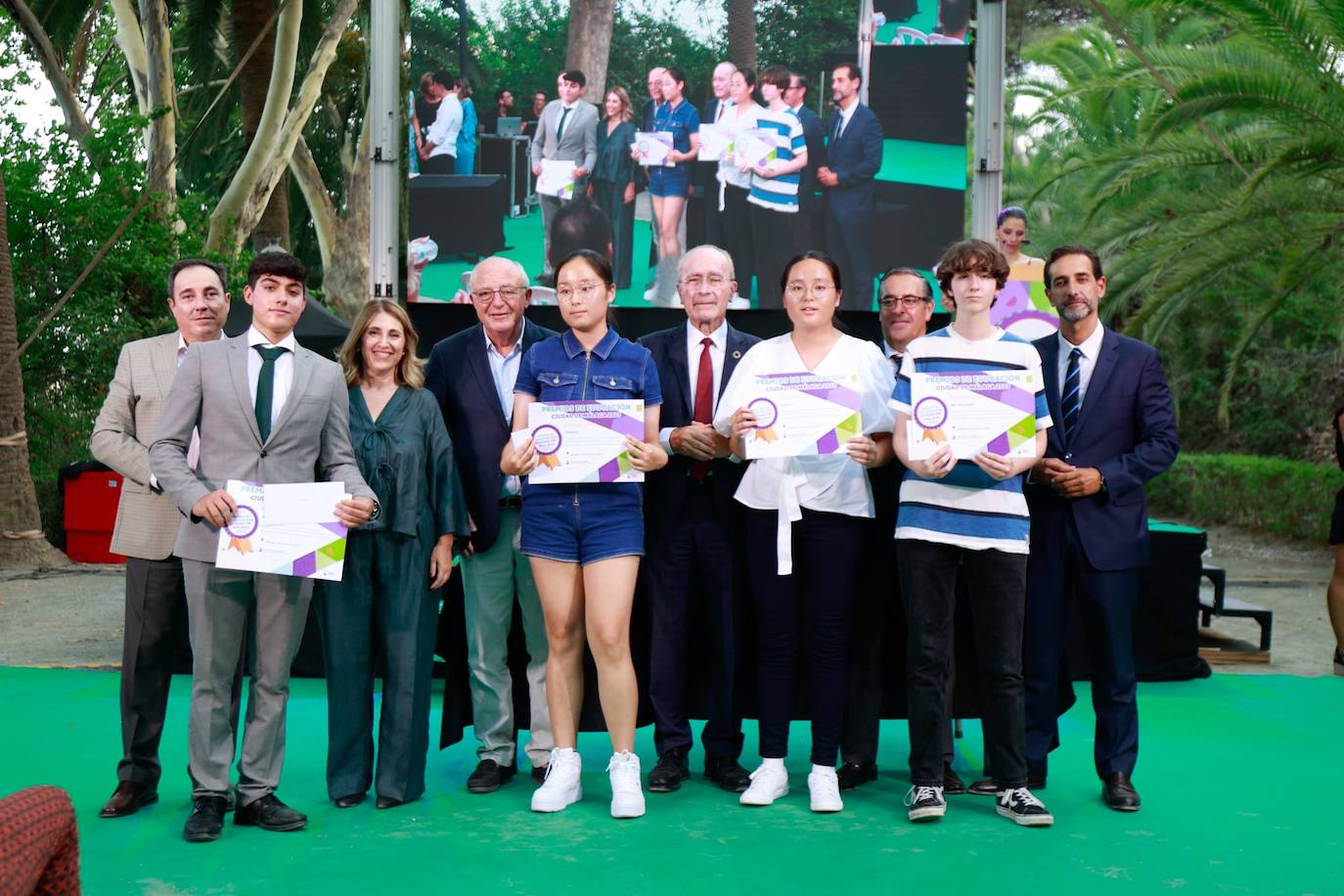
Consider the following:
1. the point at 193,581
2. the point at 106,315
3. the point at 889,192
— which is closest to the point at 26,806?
the point at 193,581

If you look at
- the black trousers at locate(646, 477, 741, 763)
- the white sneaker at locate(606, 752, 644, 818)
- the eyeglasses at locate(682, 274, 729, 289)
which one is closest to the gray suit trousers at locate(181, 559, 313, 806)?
the white sneaker at locate(606, 752, 644, 818)

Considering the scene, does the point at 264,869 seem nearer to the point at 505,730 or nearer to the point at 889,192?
the point at 505,730

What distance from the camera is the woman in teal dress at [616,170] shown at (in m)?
6.94

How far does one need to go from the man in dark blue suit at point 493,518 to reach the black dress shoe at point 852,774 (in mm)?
1131

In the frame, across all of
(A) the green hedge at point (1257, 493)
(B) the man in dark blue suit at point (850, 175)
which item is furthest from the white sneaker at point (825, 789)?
(A) the green hedge at point (1257, 493)

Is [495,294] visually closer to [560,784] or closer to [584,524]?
[584,524]

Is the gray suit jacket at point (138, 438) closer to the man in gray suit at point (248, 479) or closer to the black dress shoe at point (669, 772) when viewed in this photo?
the man in gray suit at point (248, 479)

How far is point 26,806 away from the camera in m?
1.69

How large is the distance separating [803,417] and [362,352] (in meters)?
1.62

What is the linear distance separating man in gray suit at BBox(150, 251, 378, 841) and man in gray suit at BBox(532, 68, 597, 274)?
9.00ft

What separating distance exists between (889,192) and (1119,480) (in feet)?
9.39

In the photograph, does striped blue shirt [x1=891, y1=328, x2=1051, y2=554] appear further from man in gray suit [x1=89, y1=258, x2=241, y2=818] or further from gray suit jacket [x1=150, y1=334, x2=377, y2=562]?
man in gray suit [x1=89, y1=258, x2=241, y2=818]

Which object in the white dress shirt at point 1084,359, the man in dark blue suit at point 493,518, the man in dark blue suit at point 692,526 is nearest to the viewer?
the white dress shirt at point 1084,359

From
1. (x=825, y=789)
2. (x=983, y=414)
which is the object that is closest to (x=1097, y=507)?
(x=983, y=414)
